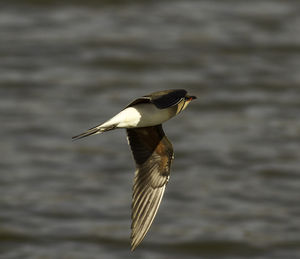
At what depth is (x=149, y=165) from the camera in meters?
4.90

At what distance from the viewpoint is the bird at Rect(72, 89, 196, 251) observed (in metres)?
4.39

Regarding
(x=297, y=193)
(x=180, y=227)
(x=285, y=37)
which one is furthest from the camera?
(x=285, y=37)

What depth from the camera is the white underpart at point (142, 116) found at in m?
4.29

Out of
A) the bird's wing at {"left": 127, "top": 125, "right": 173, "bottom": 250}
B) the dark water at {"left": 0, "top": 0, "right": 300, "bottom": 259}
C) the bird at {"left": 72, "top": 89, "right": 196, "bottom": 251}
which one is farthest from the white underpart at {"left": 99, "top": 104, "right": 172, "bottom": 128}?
the dark water at {"left": 0, "top": 0, "right": 300, "bottom": 259}

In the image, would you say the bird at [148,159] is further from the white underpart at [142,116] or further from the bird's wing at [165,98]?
the bird's wing at [165,98]

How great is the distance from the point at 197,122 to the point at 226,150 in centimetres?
63

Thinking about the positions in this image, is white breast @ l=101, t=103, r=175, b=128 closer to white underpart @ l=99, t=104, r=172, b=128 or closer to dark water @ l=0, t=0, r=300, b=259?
white underpart @ l=99, t=104, r=172, b=128

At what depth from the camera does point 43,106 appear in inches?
375

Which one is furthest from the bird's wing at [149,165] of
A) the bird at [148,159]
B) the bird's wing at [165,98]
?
the bird's wing at [165,98]

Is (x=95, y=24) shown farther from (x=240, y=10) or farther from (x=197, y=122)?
(x=197, y=122)

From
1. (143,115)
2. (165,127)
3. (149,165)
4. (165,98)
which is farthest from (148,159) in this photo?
(165,127)

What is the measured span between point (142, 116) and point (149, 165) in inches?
24.1

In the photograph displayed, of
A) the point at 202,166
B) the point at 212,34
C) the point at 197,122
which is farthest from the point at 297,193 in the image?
the point at 212,34

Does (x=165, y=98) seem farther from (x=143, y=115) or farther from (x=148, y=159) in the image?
(x=148, y=159)
